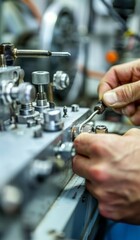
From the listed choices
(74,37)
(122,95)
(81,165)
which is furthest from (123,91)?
(74,37)

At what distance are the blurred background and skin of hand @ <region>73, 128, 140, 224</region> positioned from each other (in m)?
1.38

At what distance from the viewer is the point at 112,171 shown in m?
0.52

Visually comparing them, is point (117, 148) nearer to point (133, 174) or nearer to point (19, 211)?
point (133, 174)

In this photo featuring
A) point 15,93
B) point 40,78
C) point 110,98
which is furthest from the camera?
point 110,98

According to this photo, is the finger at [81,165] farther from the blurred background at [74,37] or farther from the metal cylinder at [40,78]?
the blurred background at [74,37]

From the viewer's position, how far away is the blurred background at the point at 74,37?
1.98 metres

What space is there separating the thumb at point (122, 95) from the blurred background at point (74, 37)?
1127 millimetres

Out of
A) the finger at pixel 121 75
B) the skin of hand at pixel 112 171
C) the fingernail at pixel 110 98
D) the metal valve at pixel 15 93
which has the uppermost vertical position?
the metal valve at pixel 15 93

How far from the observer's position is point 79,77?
2.54 meters

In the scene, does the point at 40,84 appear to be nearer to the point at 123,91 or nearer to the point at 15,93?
the point at 15,93

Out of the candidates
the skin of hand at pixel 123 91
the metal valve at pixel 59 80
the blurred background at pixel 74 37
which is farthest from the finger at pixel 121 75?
the blurred background at pixel 74 37

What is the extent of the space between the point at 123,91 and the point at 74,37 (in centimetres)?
160

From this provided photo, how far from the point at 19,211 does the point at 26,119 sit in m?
0.23

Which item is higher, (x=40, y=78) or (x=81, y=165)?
(x=40, y=78)
